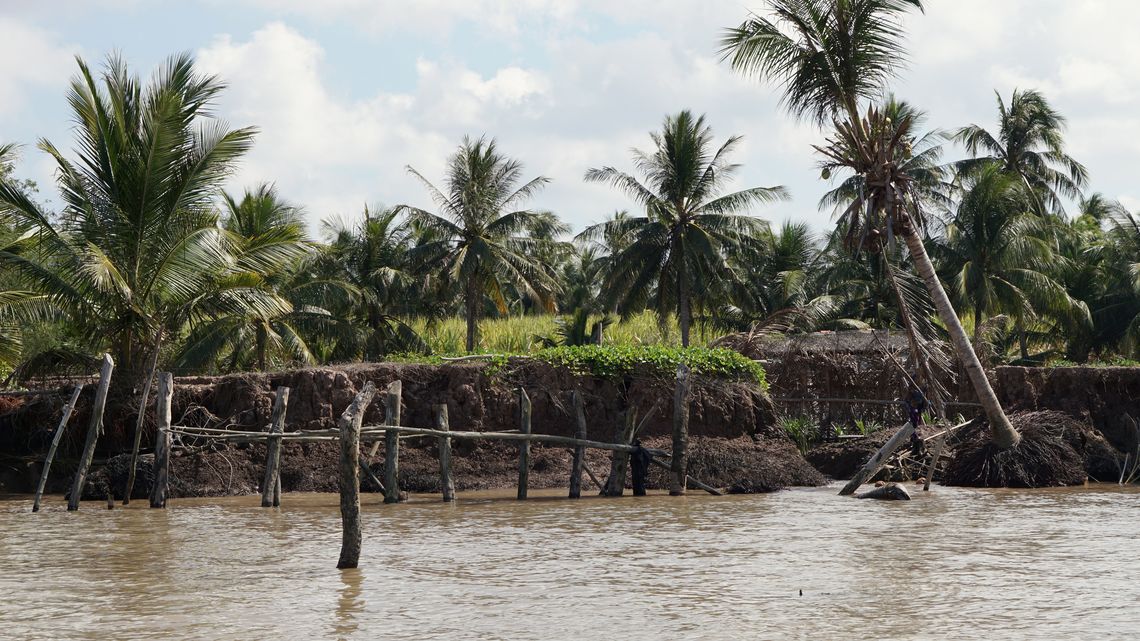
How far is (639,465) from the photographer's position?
18000 mm

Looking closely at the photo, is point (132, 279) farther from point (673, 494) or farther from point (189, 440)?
point (673, 494)

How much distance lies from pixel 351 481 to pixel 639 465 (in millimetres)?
8250

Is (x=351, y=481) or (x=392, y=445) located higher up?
(x=392, y=445)

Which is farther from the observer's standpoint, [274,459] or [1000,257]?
[1000,257]

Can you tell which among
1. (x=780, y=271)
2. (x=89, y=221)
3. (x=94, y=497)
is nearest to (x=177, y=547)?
(x=94, y=497)

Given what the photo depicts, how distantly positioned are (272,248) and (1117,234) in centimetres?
2626

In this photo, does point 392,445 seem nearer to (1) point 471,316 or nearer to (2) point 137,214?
(2) point 137,214

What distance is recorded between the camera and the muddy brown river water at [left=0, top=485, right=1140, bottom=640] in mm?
8516

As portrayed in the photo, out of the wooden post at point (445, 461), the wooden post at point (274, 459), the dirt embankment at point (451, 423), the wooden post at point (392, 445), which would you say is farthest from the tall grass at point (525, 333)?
the wooden post at point (274, 459)

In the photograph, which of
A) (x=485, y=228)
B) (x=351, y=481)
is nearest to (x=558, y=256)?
(x=485, y=228)

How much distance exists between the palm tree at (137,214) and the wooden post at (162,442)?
87.8 inches

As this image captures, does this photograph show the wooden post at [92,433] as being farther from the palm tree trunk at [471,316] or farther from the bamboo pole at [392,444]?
the palm tree trunk at [471,316]

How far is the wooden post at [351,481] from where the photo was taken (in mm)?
10297

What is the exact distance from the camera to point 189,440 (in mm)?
18984
